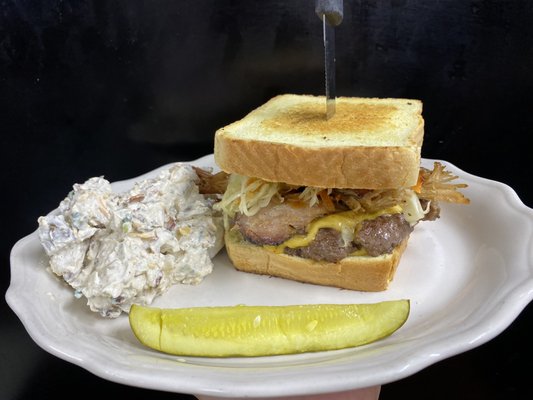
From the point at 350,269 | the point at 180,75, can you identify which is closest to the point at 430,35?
the point at 180,75

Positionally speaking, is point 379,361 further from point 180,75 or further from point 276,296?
point 180,75

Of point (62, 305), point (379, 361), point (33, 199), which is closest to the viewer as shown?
point (379, 361)

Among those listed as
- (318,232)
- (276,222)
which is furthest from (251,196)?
(318,232)

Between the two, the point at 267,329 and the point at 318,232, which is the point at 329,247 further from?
the point at 267,329

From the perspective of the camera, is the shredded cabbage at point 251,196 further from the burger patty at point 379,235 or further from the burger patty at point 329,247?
the burger patty at point 379,235

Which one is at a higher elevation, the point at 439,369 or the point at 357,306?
the point at 357,306

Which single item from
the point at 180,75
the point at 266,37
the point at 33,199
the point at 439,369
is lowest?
the point at 439,369

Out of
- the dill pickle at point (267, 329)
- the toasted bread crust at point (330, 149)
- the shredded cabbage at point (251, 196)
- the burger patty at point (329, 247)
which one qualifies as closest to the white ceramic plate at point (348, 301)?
the dill pickle at point (267, 329)
